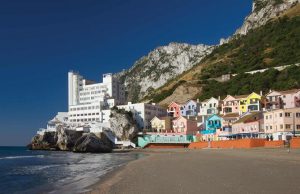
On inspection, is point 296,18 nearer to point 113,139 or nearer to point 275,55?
point 275,55

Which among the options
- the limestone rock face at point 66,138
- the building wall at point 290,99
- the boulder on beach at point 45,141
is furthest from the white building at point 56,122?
the building wall at point 290,99

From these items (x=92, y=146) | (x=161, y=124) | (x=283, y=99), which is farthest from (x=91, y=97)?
(x=283, y=99)

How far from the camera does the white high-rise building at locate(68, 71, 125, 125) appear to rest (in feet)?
421

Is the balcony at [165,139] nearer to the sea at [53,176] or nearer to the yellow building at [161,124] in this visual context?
the yellow building at [161,124]

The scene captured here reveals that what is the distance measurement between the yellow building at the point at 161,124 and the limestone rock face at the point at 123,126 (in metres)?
5.48

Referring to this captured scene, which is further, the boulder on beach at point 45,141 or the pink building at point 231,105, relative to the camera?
the boulder on beach at point 45,141

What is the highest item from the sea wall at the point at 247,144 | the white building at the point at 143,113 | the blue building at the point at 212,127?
the white building at the point at 143,113

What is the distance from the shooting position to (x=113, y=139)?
10762 cm

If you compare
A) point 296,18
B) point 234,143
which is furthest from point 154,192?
point 296,18

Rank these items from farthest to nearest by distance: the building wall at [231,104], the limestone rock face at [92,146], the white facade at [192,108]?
the white facade at [192,108] < the building wall at [231,104] < the limestone rock face at [92,146]

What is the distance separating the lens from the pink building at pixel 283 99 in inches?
3322

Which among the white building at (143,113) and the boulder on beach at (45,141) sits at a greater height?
the white building at (143,113)

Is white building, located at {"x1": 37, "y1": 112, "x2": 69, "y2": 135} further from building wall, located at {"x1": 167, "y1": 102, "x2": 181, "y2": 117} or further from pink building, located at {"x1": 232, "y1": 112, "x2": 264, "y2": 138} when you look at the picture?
pink building, located at {"x1": 232, "y1": 112, "x2": 264, "y2": 138}

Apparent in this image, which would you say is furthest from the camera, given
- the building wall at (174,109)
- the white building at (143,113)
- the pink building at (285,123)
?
the building wall at (174,109)
